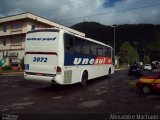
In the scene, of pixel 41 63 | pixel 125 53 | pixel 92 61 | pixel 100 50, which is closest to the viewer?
pixel 41 63

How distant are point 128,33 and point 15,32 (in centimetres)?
5648

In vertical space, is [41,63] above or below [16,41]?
below

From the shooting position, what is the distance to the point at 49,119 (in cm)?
745

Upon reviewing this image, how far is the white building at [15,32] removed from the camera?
45656mm

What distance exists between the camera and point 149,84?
1319 centimetres

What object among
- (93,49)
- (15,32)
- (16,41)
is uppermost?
(15,32)

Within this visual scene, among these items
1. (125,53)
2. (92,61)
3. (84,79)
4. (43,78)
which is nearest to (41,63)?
(43,78)

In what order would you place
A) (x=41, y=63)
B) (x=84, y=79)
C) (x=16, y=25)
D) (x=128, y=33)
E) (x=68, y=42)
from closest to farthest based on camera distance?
(x=41, y=63)
(x=68, y=42)
(x=84, y=79)
(x=16, y=25)
(x=128, y=33)

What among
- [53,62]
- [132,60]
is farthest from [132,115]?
[132,60]

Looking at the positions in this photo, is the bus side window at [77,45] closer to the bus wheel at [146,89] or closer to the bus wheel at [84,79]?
the bus wheel at [84,79]

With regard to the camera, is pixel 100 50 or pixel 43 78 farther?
pixel 100 50

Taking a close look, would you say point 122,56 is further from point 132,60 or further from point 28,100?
point 28,100

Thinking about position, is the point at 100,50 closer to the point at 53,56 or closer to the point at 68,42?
the point at 68,42

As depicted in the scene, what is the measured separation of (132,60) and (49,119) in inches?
3685
